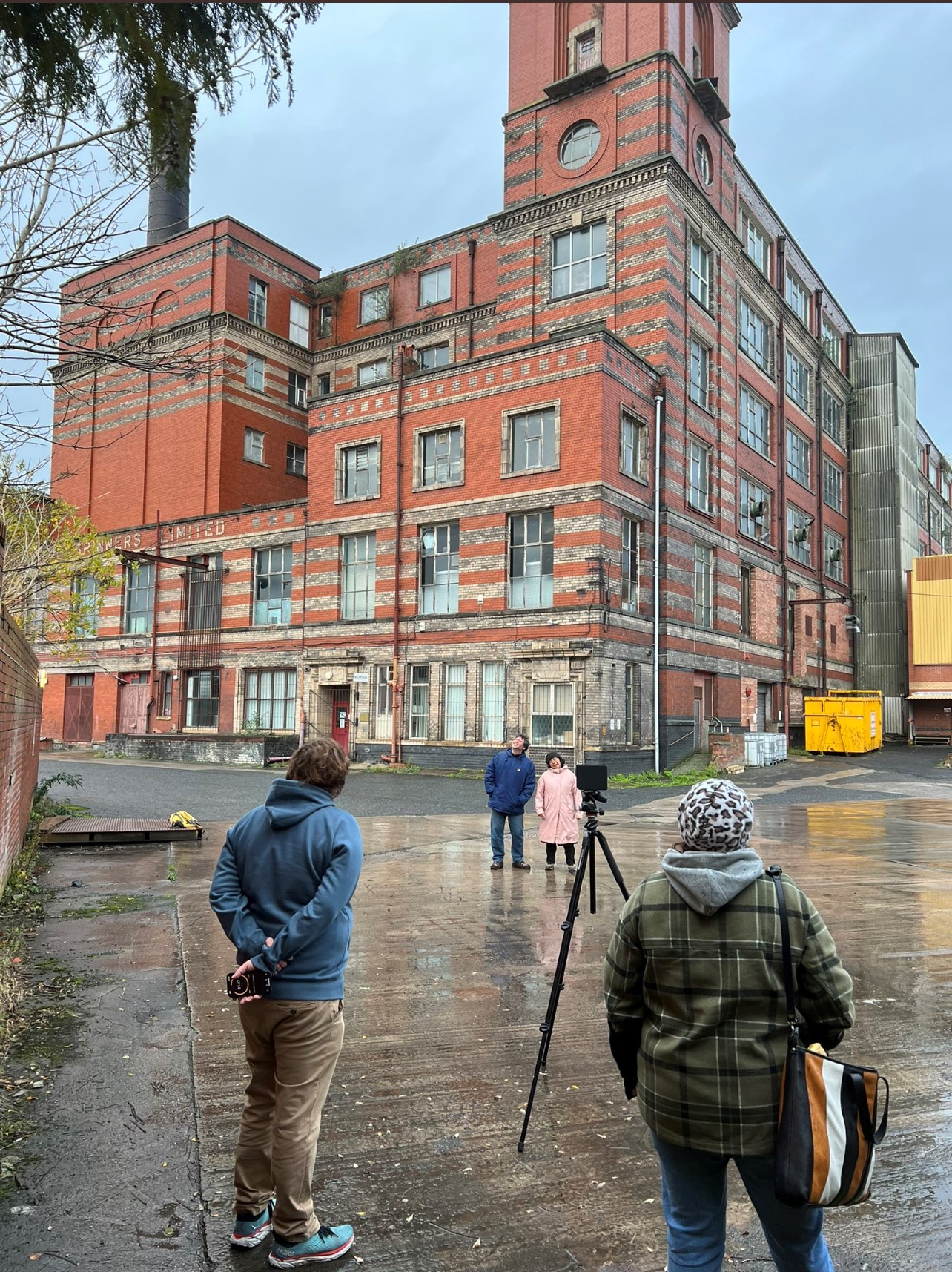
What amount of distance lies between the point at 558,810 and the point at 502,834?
83cm

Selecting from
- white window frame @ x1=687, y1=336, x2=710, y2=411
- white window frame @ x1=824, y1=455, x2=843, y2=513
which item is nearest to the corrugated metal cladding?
white window frame @ x1=824, y1=455, x2=843, y2=513

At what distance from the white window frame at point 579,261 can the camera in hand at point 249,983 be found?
30002 millimetres

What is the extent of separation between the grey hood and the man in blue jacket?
908cm

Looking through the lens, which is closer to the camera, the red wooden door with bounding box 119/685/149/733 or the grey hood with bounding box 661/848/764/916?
the grey hood with bounding box 661/848/764/916

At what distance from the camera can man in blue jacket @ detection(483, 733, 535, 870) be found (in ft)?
38.9

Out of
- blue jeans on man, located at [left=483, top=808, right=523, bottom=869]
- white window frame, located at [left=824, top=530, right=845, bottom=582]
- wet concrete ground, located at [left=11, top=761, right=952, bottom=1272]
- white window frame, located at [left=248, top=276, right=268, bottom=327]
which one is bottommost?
wet concrete ground, located at [left=11, top=761, right=952, bottom=1272]

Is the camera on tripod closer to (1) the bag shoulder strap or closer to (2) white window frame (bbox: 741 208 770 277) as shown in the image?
(1) the bag shoulder strap

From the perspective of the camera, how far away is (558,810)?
11.8 metres

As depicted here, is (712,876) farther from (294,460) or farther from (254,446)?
(294,460)

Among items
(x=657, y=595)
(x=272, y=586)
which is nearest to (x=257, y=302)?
(x=272, y=586)

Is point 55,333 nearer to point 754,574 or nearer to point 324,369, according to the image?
point 754,574

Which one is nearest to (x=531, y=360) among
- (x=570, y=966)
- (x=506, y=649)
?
(x=506, y=649)

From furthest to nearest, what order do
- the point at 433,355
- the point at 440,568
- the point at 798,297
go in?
the point at 798,297, the point at 433,355, the point at 440,568

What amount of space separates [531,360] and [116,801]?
56.1ft
